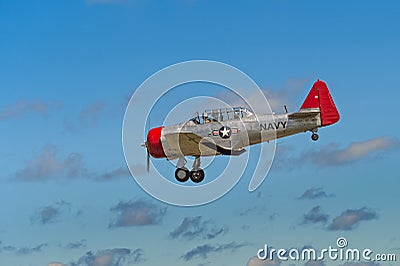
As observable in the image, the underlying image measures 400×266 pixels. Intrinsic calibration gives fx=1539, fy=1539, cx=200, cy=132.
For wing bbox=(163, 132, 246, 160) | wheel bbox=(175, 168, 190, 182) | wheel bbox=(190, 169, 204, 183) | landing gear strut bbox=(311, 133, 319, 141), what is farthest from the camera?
wheel bbox=(175, 168, 190, 182)

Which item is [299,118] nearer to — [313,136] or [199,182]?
[313,136]

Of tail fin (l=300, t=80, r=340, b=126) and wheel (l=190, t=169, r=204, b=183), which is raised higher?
tail fin (l=300, t=80, r=340, b=126)

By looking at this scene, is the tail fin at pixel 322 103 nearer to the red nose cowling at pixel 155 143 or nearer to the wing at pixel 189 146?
the wing at pixel 189 146

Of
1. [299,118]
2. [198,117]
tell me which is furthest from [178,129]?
[299,118]

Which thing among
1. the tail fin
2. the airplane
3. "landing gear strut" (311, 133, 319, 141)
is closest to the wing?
the airplane

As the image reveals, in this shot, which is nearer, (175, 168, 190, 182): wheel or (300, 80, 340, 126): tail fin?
(300, 80, 340, 126): tail fin

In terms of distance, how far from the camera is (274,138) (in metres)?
90.1

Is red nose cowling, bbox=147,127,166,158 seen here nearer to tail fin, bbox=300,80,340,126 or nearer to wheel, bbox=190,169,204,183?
wheel, bbox=190,169,204,183

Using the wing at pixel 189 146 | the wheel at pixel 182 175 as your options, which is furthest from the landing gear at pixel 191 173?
the wing at pixel 189 146

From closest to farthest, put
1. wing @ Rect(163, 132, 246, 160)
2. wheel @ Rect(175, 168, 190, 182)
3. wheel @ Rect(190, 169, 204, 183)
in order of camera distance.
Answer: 1. wing @ Rect(163, 132, 246, 160)
2. wheel @ Rect(190, 169, 204, 183)
3. wheel @ Rect(175, 168, 190, 182)

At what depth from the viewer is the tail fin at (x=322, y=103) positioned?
89812 millimetres

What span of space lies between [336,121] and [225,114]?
21.3ft

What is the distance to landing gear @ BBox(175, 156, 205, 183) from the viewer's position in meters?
91.6

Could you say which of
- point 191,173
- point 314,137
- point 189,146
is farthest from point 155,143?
point 314,137
